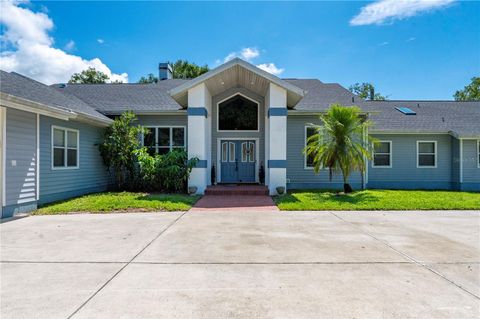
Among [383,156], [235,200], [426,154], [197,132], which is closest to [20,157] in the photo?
[197,132]

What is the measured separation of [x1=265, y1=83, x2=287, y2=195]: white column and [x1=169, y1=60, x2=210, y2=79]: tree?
77.2ft

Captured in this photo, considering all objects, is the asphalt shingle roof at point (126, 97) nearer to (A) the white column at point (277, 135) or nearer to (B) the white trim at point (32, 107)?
(B) the white trim at point (32, 107)

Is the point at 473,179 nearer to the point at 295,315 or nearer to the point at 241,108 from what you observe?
the point at 241,108

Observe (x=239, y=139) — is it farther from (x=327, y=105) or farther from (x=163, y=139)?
(x=327, y=105)

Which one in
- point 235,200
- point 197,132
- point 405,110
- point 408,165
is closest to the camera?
point 235,200

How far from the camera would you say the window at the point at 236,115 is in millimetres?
13852

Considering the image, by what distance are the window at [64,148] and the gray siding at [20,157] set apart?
1.07 meters

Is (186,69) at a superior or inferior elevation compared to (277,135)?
superior

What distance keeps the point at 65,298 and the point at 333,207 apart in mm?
7736

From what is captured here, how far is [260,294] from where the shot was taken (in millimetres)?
3236

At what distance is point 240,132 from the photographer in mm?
13805

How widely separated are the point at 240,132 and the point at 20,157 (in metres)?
8.54

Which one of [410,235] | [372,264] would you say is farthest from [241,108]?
[372,264]

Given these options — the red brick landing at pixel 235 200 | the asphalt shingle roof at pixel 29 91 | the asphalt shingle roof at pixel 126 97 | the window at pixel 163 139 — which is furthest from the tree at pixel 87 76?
the red brick landing at pixel 235 200
